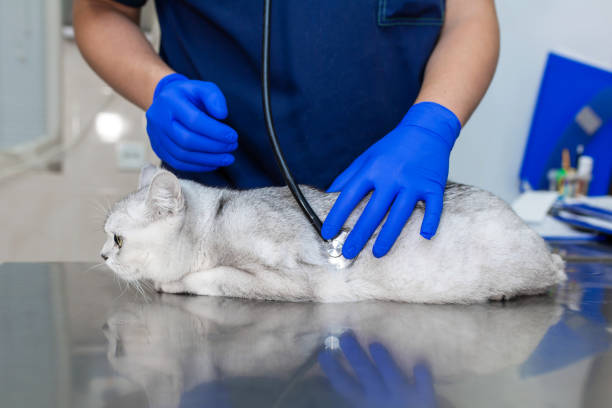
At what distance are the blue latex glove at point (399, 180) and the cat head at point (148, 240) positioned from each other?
Result: 291 millimetres

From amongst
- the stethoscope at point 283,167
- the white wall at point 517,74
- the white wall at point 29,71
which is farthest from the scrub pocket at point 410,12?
the white wall at point 29,71

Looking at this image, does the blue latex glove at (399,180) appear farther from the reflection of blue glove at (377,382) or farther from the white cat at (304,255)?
the reflection of blue glove at (377,382)

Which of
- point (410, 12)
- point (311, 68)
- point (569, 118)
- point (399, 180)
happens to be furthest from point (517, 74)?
point (399, 180)

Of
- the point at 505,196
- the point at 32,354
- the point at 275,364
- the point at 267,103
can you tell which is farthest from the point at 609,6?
the point at 32,354

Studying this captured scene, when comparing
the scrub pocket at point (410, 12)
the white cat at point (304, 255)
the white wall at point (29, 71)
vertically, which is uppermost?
the scrub pocket at point (410, 12)

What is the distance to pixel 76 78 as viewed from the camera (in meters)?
2.31

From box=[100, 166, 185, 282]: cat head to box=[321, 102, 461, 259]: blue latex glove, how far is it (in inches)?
11.5

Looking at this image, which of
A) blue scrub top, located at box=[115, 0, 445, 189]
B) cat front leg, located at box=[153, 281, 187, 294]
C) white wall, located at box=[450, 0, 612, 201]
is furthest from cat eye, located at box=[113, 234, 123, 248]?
white wall, located at box=[450, 0, 612, 201]

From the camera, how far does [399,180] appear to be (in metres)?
0.87

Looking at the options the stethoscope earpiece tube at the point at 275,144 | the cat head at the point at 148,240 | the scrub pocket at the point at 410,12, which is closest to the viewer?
the stethoscope earpiece tube at the point at 275,144

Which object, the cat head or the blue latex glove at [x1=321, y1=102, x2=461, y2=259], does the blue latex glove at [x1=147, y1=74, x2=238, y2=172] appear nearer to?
the cat head

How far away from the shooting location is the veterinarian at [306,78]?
975mm

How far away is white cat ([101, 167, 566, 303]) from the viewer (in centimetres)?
84

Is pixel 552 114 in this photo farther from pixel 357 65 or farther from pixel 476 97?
pixel 357 65
